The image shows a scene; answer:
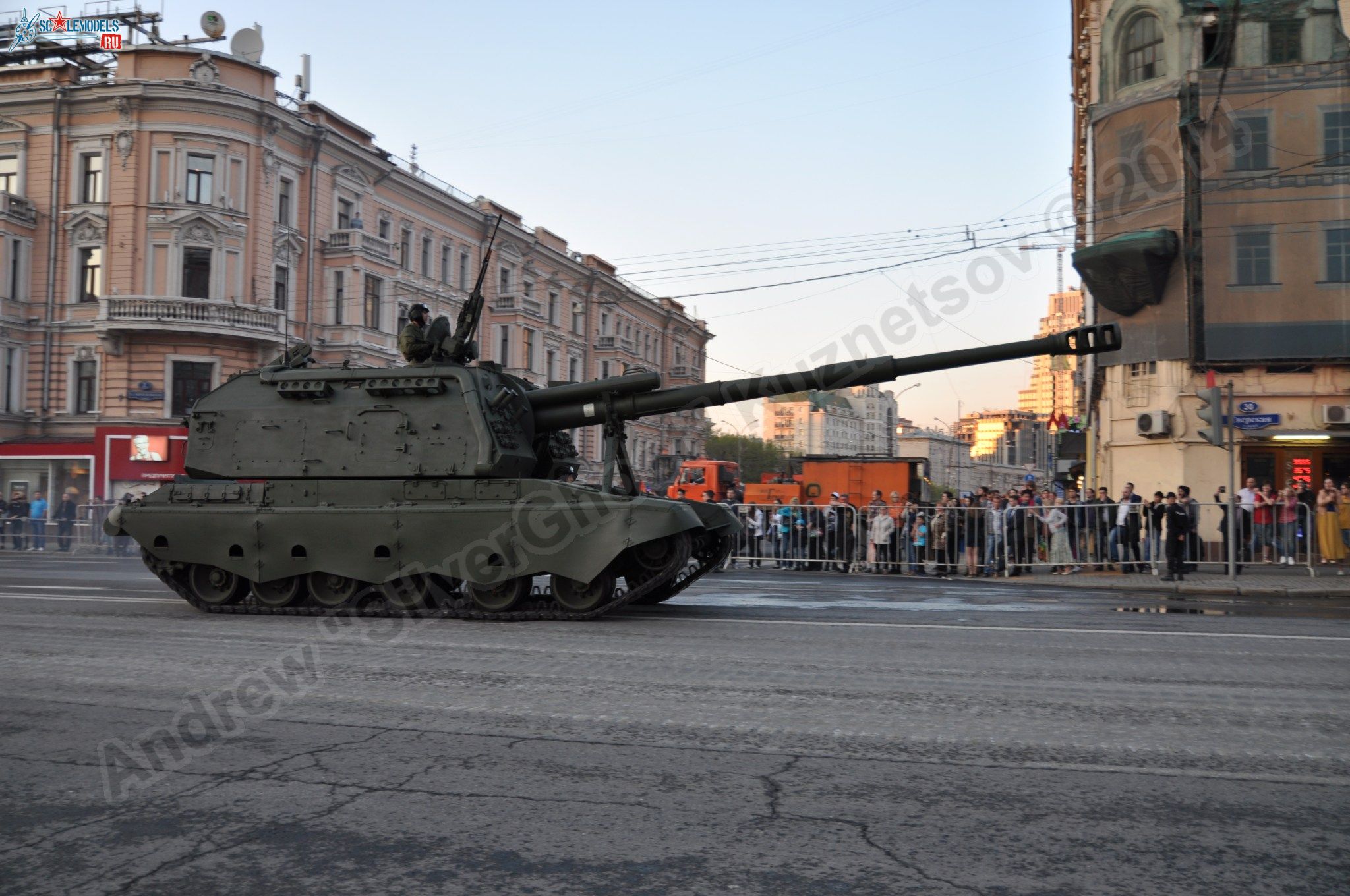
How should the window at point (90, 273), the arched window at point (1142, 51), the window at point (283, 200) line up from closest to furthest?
1. the arched window at point (1142, 51)
2. the window at point (90, 273)
3. the window at point (283, 200)

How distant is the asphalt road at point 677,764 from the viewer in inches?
152

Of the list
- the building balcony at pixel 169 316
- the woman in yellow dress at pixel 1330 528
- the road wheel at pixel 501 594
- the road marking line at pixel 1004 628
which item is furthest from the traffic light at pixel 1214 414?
the building balcony at pixel 169 316

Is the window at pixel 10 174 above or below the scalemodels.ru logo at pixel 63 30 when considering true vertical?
below

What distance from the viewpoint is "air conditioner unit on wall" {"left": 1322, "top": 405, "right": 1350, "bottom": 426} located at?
23469mm

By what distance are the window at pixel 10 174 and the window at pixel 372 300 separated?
444 inches

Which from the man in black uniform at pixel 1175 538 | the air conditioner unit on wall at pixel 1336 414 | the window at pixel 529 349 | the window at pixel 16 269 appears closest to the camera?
the man in black uniform at pixel 1175 538

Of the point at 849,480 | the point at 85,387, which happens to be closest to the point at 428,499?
the point at 849,480

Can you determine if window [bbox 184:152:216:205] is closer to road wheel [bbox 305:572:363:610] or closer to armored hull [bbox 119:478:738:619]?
armored hull [bbox 119:478:738:619]

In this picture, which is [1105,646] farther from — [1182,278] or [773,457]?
[773,457]

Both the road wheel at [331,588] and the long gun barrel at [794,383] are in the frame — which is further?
the road wheel at [331,588]

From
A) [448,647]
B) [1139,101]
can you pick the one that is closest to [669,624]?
[448,647]

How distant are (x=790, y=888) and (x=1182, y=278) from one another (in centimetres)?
2426

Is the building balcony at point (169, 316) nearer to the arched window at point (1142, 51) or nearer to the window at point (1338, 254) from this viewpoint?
the arched window at point (1142, 51)

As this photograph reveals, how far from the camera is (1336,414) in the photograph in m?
23.5
